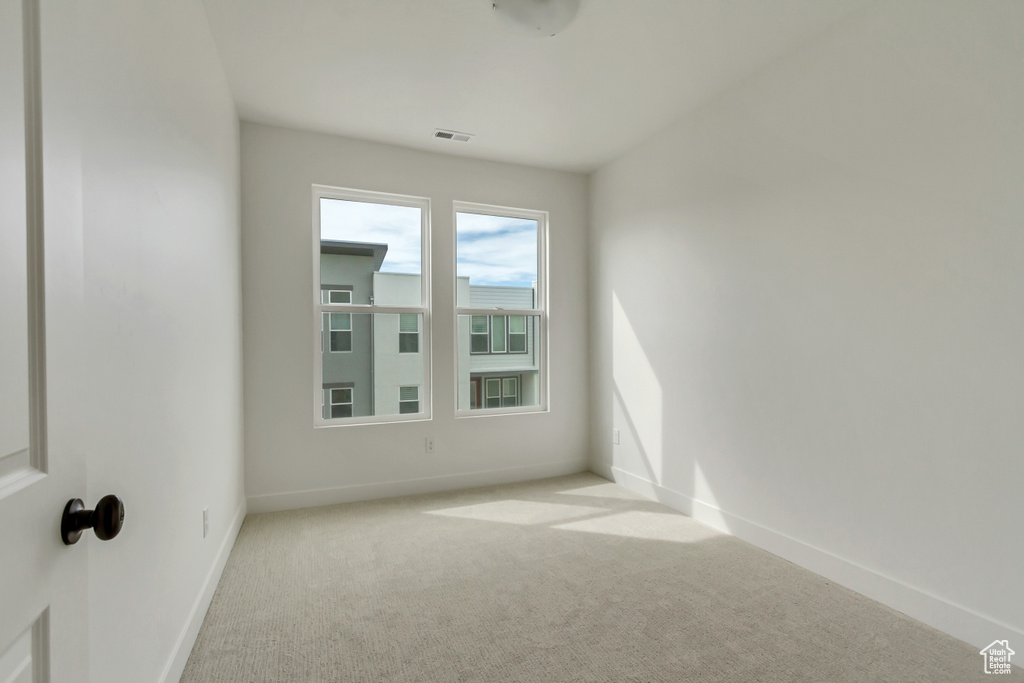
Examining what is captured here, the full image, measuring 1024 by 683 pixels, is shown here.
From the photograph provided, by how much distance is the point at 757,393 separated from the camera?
298 cm

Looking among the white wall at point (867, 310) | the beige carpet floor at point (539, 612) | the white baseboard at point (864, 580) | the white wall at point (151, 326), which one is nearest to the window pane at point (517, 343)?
the white wall at point (867, 310)

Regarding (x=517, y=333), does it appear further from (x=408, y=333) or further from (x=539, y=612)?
(x=539, y=612)

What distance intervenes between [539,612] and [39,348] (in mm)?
2126

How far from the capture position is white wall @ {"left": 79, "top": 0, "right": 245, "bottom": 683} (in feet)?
4.10

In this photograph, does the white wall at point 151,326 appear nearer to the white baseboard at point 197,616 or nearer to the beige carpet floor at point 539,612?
the white baseboard at point 197,616

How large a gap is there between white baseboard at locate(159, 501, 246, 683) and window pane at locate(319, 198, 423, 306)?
183 cm

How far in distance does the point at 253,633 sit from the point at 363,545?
921 mm

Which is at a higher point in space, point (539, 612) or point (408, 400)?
point (408, 400)

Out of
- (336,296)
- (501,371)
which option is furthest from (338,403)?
(501,371)

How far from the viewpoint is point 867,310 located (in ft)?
7.93

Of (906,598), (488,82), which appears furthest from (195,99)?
(906,598)

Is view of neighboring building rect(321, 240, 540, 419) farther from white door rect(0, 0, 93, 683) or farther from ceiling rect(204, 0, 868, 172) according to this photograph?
white door rect(0, 0, 93, 683)

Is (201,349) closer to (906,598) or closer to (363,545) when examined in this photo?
(363,545)

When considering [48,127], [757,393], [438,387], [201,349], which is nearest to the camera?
[48,127]
